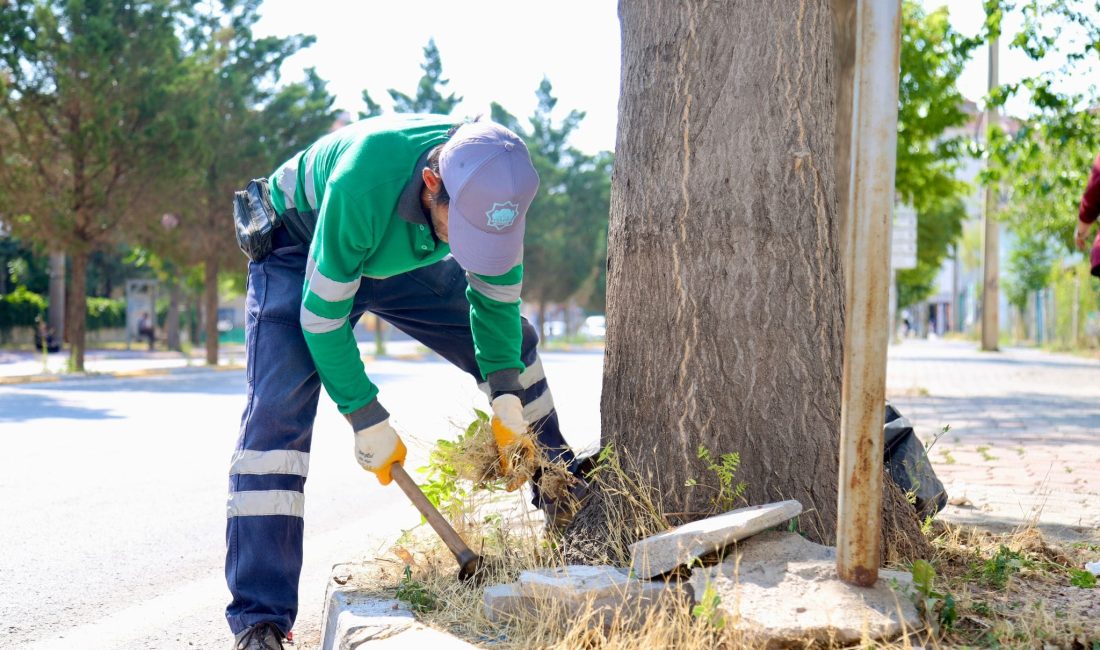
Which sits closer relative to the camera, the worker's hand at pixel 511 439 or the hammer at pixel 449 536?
the hammer at pixel 449 536

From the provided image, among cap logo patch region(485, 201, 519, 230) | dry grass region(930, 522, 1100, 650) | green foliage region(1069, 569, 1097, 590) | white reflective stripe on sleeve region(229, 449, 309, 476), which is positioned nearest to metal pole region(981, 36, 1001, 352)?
dry grass region(930, 522, 1100, 650)

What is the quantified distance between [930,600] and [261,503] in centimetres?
185

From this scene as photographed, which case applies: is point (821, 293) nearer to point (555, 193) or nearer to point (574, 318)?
point (555, 193)

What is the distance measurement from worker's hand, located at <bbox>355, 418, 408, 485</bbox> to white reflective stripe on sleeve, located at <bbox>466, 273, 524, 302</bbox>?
57 centimetres

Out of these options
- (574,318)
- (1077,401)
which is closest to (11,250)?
(574,318)

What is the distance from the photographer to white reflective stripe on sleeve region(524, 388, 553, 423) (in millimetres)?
3926

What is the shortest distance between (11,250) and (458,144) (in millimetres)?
42074

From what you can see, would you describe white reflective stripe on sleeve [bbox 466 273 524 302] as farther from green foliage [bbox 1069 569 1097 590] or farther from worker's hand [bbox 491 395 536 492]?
green foliage [bbox 1069 569 1097 590]

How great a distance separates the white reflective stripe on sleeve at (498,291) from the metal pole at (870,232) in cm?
137

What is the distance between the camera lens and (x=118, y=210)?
64.7ft

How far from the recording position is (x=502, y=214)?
309 cm

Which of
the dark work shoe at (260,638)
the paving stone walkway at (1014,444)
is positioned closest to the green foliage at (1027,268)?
the paving stone walkway at (1014,444)

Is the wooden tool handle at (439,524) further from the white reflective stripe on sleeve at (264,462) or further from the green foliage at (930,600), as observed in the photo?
the green foliage at (930,600)

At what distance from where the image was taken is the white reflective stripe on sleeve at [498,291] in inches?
143
